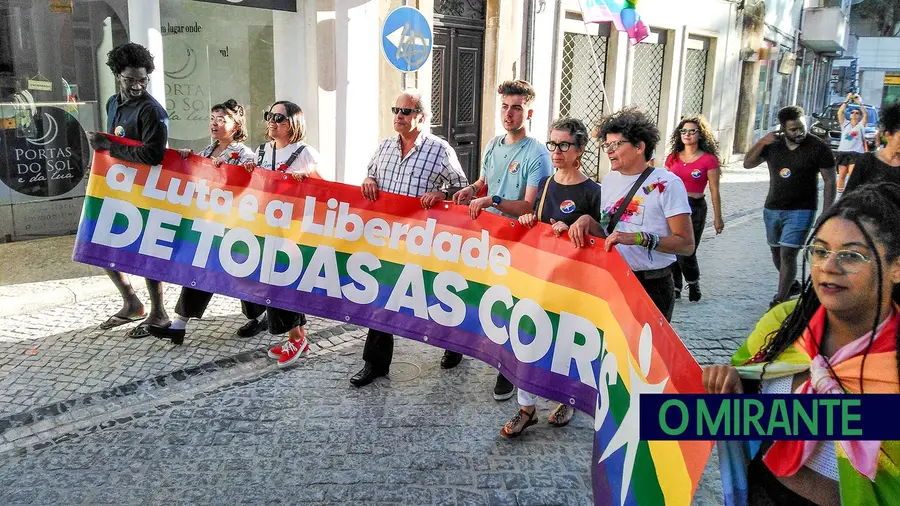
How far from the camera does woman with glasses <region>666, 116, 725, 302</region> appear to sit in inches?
284

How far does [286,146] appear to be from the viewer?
17.9ft

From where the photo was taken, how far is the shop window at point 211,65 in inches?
393

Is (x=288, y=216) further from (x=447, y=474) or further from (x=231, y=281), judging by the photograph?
(x=447, y=474)

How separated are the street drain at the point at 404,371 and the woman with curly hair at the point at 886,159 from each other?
3356 mm

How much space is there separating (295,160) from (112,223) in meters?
1.37

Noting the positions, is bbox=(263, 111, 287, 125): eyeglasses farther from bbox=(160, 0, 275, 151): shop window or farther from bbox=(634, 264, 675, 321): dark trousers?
bbox=(160, 0, 275, 151): shop window

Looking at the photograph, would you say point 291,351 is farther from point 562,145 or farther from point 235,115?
point 562,145

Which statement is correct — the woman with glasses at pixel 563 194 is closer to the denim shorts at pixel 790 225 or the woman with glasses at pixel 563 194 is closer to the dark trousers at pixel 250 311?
the dark trousers at pixel 250 311

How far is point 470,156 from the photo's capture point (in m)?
12.0

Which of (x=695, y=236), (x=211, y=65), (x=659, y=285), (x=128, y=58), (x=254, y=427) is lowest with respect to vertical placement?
(x=254, y=427)

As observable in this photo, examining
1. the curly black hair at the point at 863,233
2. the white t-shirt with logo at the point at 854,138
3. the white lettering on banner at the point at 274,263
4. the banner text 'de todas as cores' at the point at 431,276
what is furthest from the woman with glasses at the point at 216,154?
the white t-shirt with logo at the point at 854,138

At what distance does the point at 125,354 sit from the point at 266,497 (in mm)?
2434

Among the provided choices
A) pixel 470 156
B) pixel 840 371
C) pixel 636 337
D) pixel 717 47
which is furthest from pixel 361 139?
pixel 717 47

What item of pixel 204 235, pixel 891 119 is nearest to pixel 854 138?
pixel 891 119
